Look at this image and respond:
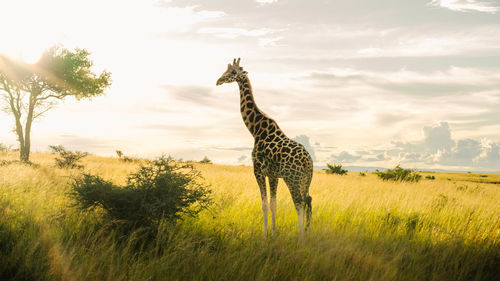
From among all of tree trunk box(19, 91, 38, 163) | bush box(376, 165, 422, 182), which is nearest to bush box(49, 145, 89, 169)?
tree trunk box(19, 91, 38, 163)

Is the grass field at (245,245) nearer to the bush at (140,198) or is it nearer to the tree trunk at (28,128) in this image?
the bush at (140,198)

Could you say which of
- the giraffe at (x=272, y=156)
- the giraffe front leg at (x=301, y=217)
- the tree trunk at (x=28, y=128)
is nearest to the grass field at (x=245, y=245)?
the giraffe front leg at (x=301, y=217)

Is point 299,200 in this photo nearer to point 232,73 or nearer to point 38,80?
point 232,73

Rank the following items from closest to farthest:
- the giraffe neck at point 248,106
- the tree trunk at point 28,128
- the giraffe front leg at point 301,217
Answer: the giraffe front leg at point 301,217 < the giraffe neck at point 248,106 < the tree trunk at point 28,128

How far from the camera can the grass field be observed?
5004 mm

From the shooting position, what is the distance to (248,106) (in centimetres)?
707

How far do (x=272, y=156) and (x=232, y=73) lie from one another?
202 cm

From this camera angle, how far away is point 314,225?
831 centimetres

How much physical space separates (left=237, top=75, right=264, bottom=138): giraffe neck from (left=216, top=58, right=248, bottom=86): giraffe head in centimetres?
11

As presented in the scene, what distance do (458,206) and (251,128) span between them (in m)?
9.05

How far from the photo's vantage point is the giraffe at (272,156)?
20.2 ft

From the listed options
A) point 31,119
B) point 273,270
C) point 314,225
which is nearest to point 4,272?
point 273,270

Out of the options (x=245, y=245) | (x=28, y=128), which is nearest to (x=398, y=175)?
(x=245, y=245)

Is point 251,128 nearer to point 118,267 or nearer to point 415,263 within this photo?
point 118,267
